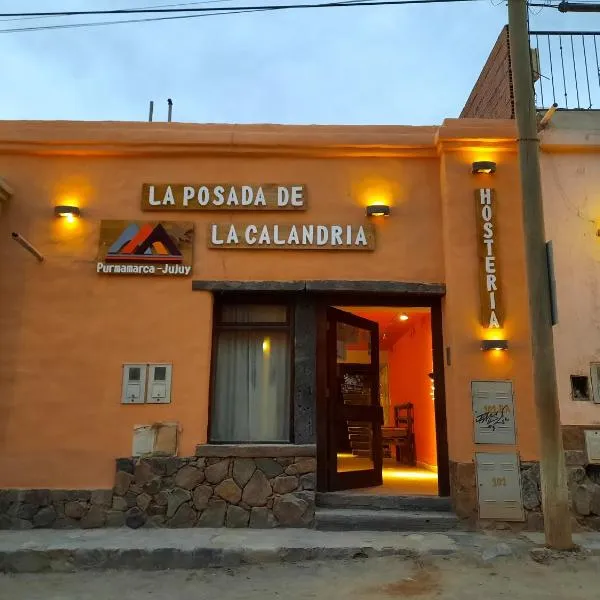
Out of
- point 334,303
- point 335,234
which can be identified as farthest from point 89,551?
point 335,234

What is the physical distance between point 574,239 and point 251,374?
4.12 metres

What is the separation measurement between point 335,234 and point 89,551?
4.22 meters

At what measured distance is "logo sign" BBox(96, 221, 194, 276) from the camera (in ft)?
22.7

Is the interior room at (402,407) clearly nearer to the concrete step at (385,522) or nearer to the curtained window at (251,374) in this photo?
the concrete step at (385,522)

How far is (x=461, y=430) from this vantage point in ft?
21.1

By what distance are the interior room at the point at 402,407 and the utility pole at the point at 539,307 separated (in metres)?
1.77

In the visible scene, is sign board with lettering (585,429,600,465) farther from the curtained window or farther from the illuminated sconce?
the illuminated sconce

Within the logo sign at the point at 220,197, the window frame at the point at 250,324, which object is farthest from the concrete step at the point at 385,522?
the logo sign at the point at 220,197

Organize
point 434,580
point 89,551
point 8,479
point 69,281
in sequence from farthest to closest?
point 69,281 → point 8,479 → point 89,551 → point 434,580

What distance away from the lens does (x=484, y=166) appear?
697cm

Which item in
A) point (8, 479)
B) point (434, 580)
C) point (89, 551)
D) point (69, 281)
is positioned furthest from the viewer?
point (69, 281)

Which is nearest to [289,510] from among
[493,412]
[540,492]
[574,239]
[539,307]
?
[493,412]

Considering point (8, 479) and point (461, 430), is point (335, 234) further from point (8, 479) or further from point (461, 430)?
point (8, 479)

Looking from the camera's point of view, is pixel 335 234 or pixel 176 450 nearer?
pixel 176 450
